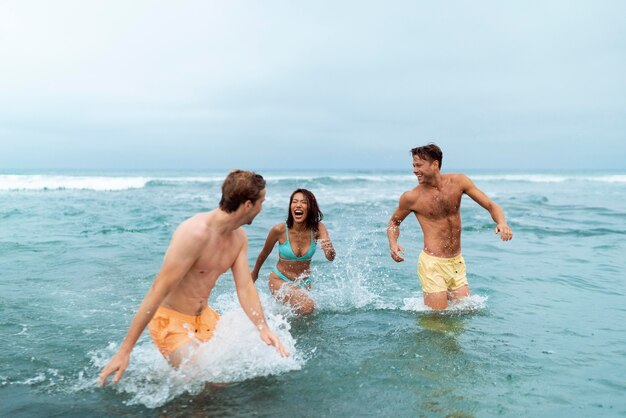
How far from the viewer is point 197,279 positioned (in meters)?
4.41

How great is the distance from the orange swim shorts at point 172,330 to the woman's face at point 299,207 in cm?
264

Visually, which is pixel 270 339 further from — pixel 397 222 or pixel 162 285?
pixel 397 222

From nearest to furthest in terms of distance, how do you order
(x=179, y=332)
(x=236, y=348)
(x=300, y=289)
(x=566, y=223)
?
(x=179, y=332) → (x=236, y=348) → (x=300, y=289) → (x=566, y=223)

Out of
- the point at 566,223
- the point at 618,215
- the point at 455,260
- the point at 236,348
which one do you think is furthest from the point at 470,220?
the point at 236,348

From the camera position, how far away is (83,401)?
4.55 m

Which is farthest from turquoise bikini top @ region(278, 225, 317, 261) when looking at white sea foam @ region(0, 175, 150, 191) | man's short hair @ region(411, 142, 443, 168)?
white sea foam @ region(0, 175, 150, 191)

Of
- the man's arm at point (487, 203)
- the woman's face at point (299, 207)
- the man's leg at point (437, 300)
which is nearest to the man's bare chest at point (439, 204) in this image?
the man's arm at point (487, 203)

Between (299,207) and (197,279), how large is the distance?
8.86ft

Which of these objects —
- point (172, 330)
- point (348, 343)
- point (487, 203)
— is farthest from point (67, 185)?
point (172, 330)

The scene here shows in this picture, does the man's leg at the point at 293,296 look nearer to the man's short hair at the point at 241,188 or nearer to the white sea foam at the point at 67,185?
the man's short hair at the point at 241,188

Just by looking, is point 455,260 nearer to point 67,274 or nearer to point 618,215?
point 67,274

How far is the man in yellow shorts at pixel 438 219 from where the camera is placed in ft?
22.2

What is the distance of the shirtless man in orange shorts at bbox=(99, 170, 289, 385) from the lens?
398 cm

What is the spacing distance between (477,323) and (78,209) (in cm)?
1931
